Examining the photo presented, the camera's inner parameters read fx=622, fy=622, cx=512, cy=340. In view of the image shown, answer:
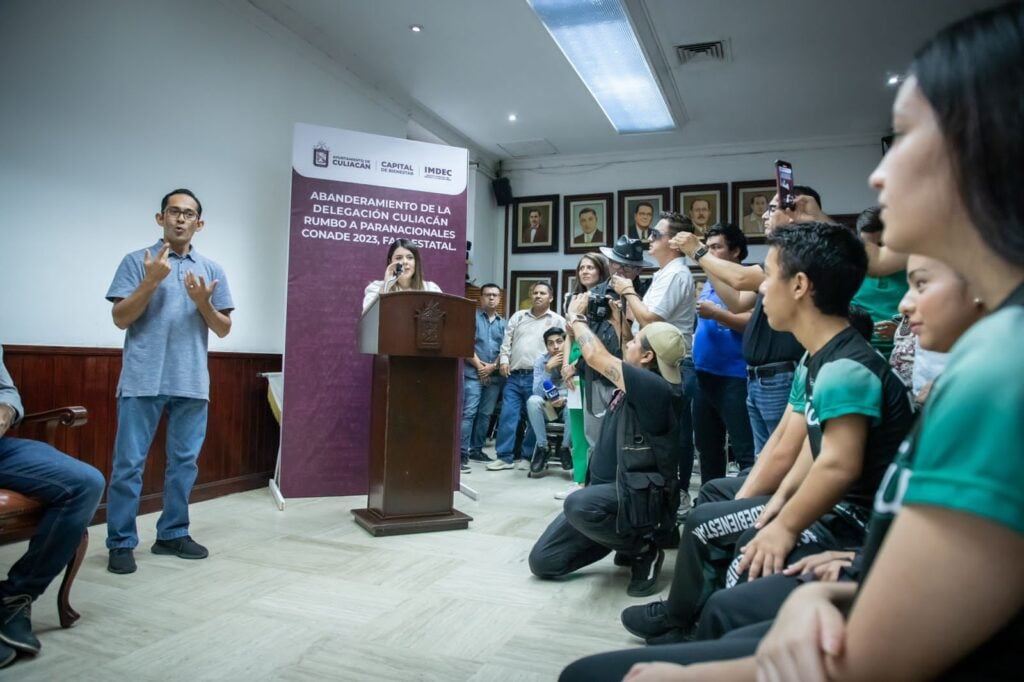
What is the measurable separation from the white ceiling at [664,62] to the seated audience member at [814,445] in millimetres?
3336

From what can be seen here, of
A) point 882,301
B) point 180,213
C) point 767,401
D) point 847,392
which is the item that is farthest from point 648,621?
point 180,213

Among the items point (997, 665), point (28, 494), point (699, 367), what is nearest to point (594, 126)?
point (699, 367)

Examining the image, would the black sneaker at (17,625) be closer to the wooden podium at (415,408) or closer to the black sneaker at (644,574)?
the wooden podium at (415,408)

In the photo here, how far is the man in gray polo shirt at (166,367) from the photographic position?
2.49 metres

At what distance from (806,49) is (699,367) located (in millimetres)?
3180

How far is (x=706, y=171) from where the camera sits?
6898 mm

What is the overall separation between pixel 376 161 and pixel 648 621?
125 inches

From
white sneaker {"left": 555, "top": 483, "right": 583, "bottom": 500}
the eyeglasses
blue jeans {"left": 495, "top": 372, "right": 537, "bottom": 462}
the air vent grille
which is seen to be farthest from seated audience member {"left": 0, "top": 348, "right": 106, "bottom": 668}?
the air vent grille

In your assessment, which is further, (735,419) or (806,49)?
(806,49)

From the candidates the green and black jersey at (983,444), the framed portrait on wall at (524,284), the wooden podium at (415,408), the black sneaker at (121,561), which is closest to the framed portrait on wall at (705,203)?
the framed portrait on wall at (524,284)

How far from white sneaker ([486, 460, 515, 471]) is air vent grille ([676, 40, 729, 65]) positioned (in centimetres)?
358

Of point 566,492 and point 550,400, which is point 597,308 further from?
point 550,400

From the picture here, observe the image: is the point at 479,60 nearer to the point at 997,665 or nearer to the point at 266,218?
the point at 266,218

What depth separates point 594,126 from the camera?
21.1 feet
